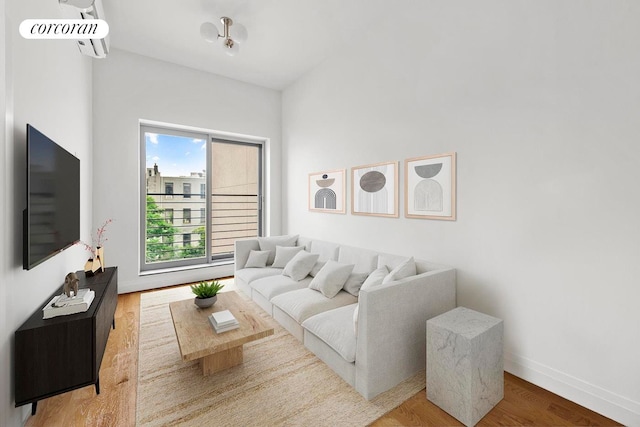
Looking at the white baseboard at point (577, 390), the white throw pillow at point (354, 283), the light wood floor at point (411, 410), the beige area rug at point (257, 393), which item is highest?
the white throw pillow at point (354, 283)

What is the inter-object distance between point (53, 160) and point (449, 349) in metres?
2.99

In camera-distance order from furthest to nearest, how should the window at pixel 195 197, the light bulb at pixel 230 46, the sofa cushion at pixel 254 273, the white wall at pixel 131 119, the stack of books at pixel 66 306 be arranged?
the window at pixel 195 197 < the white wall at pixel 131 119 < the sofa cushion at pixel 254 273 < the light bulb at pixel 230 46 < the stack of books at pixel 66 306

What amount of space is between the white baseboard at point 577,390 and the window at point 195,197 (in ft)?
13.9

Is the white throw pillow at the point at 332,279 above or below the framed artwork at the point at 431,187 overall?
below

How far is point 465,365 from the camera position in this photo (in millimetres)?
1620

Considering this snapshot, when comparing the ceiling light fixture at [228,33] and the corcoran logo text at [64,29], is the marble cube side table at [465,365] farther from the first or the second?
the ceiling light fixture at [228,33]

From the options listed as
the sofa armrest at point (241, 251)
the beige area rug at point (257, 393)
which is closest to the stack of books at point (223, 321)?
the beige area rug at point (257, 393)

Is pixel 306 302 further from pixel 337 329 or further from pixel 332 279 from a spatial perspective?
pixel 337 329

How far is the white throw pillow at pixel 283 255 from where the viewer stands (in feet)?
12.7

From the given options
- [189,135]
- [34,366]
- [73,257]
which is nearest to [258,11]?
[189,135]

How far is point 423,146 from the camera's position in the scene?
2738 mm

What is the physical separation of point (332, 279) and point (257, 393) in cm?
119

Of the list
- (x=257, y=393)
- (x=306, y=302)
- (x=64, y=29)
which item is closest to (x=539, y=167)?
(x=306, y=302)

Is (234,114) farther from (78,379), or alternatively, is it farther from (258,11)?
(78,379)
